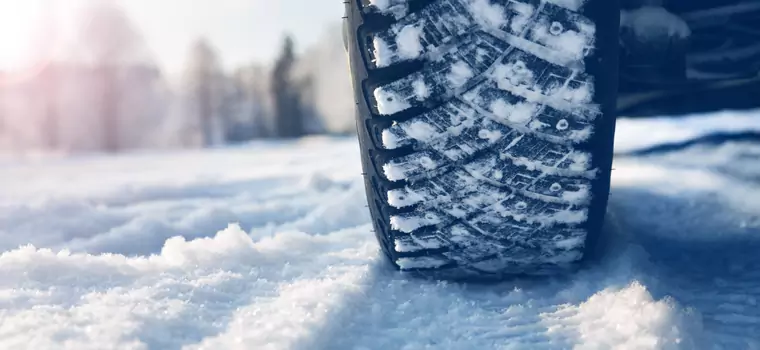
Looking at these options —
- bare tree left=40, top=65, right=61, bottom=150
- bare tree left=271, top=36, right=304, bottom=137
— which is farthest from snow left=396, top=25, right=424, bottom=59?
bare tree left=40, top=65, right=61, bottom=150

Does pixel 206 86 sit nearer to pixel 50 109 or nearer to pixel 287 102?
pixel 287 102

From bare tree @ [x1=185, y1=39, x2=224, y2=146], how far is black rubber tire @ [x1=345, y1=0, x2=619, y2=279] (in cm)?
1870

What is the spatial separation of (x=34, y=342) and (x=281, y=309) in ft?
1.06

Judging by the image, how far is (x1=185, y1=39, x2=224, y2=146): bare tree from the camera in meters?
19.0

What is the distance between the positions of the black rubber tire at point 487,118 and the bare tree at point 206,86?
18.7 m

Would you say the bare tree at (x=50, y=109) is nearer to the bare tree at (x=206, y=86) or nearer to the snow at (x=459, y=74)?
the bare tree at (x=206, y=86)

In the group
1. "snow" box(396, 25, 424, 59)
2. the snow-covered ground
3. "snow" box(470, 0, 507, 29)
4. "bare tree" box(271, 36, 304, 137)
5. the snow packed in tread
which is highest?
"snow" box(470, 0, 507, 29)

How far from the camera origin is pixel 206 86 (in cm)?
1927

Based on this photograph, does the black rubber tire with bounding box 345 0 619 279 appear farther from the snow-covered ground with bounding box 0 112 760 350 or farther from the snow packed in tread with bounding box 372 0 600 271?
the snow-covered ground with bounding box 0 112 760 350

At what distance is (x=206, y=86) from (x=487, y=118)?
19601 millimetres

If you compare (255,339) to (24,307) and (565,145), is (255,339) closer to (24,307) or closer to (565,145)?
(24,307)

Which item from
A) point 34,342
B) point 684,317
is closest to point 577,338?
point 684,317

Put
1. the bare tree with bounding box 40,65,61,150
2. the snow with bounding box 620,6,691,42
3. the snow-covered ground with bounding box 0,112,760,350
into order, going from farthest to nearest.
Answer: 1. the bare tree with bounding box 40,65,61,150
2. the snow with bounding box 620,6,691,42
3. the snow-covered ground with bounding box 0,112,760,350

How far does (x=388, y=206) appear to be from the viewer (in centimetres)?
97
